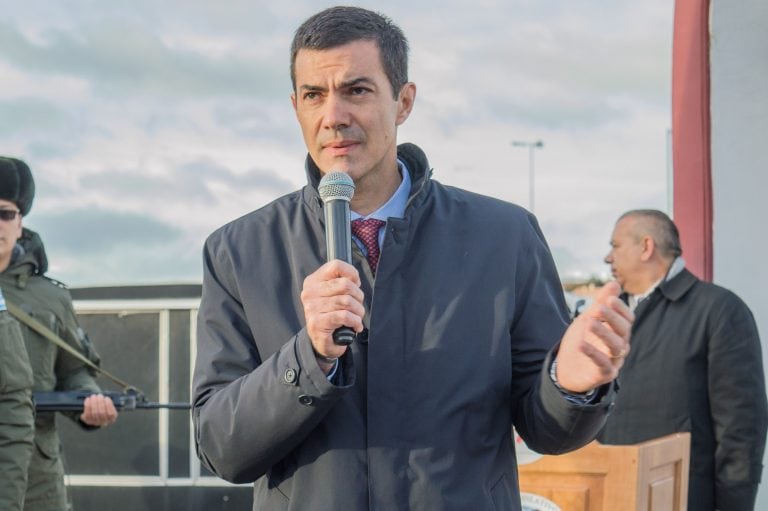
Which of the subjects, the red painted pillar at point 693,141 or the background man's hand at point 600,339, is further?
the red painted pillar at point 693,141

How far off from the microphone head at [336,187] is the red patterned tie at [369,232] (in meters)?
0.12

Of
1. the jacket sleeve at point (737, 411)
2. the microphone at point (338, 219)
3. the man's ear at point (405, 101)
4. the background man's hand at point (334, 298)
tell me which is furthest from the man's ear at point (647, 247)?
the background man's hand at point (334, 298)

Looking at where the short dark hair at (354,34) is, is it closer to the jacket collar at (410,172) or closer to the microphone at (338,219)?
the jacket collar at (410,172)

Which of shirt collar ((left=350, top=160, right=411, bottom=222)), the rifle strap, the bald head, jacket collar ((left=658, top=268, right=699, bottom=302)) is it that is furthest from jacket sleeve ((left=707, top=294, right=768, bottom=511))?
the rifle strap

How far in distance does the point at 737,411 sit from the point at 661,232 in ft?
3.43

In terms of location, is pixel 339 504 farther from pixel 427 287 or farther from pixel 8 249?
pixel 8 249

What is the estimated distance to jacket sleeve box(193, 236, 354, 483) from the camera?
197 centimetres

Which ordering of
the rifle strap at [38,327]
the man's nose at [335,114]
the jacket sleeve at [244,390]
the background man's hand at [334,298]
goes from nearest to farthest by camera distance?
1. the background man's hand at [334,298]
2. the jacket sleeve at [244,390]
3. the man's nose at [335,114]
4. the rifle strap at [38,327]

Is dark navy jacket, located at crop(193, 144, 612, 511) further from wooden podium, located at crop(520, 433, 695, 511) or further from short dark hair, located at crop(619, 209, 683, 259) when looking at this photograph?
short dark hair, located at crop(619, 209, 683, 259)

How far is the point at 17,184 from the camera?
202 inches

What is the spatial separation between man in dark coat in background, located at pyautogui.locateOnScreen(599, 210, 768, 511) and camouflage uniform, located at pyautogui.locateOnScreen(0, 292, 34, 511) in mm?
2553

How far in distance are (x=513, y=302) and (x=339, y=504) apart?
0.52 meters

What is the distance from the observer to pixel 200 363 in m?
2.19

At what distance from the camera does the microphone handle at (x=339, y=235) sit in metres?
1.90
